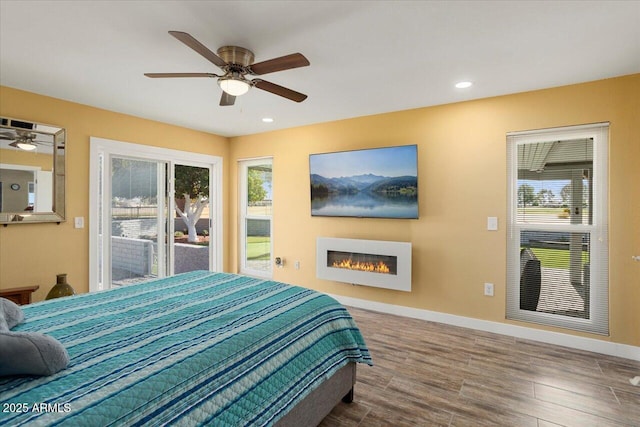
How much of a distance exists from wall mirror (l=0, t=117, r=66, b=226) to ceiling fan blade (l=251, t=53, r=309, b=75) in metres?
2.56

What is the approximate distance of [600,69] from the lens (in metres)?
2.62

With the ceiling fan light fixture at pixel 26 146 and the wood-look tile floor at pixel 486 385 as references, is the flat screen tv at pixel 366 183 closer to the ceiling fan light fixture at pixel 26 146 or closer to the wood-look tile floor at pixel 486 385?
the wood-look tile floor at pixel 486 385

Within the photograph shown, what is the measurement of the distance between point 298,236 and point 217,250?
1.47 m

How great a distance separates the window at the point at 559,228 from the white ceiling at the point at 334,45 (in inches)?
23.3

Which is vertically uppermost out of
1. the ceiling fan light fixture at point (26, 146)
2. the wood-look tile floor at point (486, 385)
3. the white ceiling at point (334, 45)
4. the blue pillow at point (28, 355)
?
the white ceiling at point (334, 45)

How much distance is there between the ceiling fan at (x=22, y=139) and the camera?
302cm

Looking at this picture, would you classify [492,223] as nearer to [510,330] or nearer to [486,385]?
[510,330]

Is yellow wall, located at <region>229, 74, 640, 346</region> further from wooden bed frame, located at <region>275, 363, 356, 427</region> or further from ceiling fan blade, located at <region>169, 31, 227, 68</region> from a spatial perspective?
ceiling fan blade, located at <region>169, 31, 227, 68</region>

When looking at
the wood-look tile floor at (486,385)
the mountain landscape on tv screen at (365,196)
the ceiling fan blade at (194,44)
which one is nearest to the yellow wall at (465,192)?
the mountain landscape on tv screen at (365,196)

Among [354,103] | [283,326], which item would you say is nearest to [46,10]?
[283,326]

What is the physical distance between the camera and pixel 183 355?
131cm

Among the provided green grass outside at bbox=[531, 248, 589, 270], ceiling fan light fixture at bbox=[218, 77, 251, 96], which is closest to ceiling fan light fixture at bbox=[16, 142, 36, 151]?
ceiling fan light fixture at bbox=[218, 77, 251, 96]

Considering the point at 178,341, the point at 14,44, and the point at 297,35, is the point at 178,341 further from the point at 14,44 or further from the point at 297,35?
the point at 14,44

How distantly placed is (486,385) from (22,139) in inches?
182
